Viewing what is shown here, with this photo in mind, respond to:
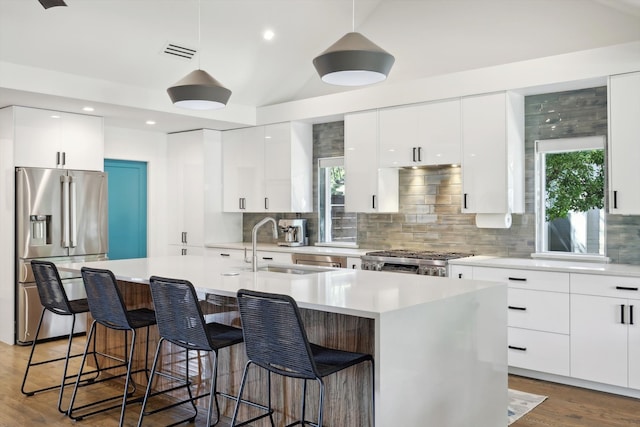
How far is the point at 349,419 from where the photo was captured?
278 centimetres

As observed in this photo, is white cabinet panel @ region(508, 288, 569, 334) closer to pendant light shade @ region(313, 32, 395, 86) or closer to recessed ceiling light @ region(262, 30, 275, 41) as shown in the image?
pendant light shade @ region(313, 32, 395, 86)

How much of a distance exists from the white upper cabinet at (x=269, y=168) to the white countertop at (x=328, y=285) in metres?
2.36

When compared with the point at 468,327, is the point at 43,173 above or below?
above

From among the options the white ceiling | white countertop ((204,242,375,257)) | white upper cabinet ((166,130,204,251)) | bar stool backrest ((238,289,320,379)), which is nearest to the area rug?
bar stool backrest ((238,289,320,379))

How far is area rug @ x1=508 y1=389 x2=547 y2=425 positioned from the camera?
141 inches

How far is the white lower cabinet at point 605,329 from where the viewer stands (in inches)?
152

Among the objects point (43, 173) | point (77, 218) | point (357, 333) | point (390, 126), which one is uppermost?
point (390, 126)

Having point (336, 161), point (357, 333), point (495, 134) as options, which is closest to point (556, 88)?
point (495, 134)

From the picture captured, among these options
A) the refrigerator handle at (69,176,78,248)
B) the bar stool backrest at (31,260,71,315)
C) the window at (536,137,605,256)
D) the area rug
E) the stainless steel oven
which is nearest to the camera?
the area rug

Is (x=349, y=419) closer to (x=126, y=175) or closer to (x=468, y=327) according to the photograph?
(x=468, y=327)

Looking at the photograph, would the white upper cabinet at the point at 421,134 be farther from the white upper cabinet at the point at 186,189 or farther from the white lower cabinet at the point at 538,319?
the white upper cabinet at the point at 186,189

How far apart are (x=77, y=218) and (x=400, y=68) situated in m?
3.70

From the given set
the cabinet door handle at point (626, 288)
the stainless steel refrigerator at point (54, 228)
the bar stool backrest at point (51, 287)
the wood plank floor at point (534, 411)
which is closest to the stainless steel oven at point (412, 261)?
the wood plank floor at point (534, 411)

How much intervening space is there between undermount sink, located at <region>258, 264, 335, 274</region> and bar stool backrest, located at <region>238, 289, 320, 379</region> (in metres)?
1.42
